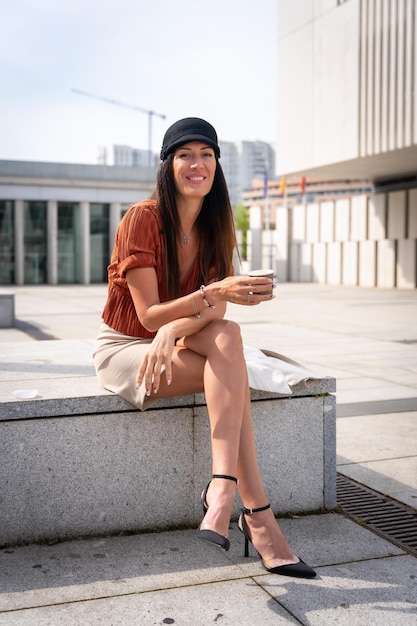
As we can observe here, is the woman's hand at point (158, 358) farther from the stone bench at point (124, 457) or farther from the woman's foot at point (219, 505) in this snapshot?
the woman's foot at point (219, 505)

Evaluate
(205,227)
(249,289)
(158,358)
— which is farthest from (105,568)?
(205,227)

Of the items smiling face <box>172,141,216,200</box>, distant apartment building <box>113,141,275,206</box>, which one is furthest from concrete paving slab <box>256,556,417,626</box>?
distant apartment building <box>113,141,275,206</box>

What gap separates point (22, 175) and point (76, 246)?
450cm

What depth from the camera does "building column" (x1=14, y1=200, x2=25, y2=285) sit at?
1496 inches

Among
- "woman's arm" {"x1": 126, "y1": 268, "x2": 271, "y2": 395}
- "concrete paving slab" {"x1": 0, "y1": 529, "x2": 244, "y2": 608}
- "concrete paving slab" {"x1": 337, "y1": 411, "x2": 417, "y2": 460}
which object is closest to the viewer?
"concrete paving slab" {"x1": 0, "y1": 529, "x2": 244, "y2": 608}

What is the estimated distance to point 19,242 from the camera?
1497 inches

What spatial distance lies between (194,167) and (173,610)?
1.96 m

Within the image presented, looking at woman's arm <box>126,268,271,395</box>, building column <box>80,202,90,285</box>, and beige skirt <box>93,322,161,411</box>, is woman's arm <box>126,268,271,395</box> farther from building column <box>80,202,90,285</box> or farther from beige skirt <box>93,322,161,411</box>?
building column <box>80,202,90,285</box>

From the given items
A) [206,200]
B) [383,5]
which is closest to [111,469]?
[206,200]

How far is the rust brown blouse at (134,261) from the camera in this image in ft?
11.5

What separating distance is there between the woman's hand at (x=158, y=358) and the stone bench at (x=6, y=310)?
39.4 ft

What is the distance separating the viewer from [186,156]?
3572 mm

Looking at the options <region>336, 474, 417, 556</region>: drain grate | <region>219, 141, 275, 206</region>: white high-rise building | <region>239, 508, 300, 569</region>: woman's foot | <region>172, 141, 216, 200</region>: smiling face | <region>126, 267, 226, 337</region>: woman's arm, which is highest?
<region>219, 141, 275, 206</region>: white high-rise building

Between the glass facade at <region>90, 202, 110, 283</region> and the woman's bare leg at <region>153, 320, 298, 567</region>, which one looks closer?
the woman's bare leg at <region>153, 320, 298, 567</region>
